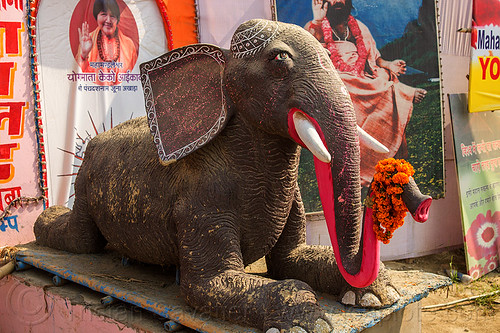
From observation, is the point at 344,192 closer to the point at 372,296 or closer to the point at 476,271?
the point at 372,296

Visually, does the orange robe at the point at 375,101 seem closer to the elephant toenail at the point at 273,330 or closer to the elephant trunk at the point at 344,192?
the elephant trunk at the point at 344,192

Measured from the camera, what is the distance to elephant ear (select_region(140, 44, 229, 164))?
1.83 m

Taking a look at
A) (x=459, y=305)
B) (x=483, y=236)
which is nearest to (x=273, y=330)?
(x=459, y=305)

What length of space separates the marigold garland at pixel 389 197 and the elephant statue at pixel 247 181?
41 millimetres

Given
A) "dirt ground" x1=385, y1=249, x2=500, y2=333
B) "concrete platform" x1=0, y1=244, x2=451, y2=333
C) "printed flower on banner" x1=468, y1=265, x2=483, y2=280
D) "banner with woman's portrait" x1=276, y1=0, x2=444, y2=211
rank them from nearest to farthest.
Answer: "concrete platform" x1=0, y1=244, x2=451, y2=333
"dirt ground" x1=385, y1=249, x2=500, y2=333
"banner with woman's portrait" x1=276, y1=0, x2=444, y2=211
"printed flower on banner" x1=468, y1=265, x2=483, y2=280

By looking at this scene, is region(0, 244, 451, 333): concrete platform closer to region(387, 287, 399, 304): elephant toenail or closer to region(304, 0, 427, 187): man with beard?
region(387, 287, 399, 304): elephant toenail

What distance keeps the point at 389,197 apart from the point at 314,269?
548 mm

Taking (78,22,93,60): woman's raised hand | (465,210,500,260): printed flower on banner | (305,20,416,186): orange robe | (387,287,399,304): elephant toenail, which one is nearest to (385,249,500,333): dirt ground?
(465,210,500,260): printed flower on banner

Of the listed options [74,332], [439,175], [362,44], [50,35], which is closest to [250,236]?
[74,332]

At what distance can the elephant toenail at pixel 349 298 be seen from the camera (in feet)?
6.00

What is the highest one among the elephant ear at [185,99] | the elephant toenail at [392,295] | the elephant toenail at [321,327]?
the elephant ear at [185,99]

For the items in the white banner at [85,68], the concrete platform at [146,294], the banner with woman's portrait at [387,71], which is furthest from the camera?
the banner with woman's portrait at [387,71]

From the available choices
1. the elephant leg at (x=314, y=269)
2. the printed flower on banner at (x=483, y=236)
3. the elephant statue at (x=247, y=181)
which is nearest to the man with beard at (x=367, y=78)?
the printed flower on banner at (x=483, y=236)

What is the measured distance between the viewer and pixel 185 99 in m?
1.93
